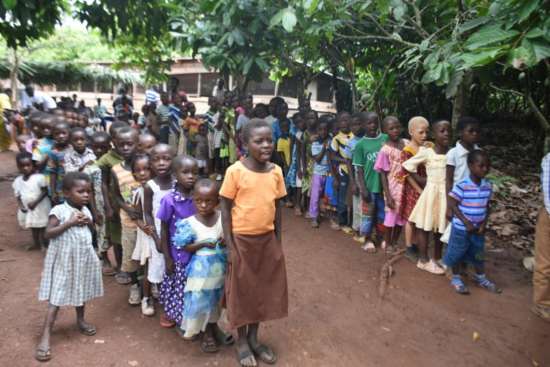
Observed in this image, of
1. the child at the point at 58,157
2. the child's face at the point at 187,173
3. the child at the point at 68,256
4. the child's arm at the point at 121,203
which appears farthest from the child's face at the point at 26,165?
the child's face at the point at 187,173

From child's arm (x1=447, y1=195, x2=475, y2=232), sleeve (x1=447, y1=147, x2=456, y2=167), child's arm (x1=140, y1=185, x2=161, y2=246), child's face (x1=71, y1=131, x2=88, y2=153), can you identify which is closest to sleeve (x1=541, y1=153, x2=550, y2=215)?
child's arm (x1=447, y1=195, x2=475, y2=232)

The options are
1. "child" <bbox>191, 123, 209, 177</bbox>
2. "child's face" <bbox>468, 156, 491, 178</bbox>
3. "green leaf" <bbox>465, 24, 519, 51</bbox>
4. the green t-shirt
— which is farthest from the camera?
"child" <bbox>191, 123, 209, 177</bbox>

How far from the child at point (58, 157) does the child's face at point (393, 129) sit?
3225 millimetres

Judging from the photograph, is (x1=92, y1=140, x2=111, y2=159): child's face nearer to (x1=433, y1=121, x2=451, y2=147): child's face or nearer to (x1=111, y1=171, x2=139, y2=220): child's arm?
(x1=111, y1=171, x2=139, y2=220): child's arm

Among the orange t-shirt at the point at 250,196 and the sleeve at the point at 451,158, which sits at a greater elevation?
the sleeve at the point at 451,158

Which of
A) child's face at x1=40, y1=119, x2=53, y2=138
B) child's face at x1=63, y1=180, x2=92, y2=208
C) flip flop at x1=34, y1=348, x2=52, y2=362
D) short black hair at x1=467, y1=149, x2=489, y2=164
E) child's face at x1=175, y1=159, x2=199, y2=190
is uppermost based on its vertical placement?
child's face at x1=40, y1=119, x2=53, y2=138

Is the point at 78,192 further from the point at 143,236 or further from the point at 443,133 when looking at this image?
the point at 443,133

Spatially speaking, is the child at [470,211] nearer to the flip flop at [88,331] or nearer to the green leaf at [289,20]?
the green leaf at [289,20]

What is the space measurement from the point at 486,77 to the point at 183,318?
265cm

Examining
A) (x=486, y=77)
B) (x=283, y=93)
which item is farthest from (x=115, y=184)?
(x=283, y=93)

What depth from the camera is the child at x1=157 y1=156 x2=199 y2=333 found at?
286 cm

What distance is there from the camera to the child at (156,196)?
10.2ft

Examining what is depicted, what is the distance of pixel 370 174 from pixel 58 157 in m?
3.25

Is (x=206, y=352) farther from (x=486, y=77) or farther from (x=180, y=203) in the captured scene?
(x=486, y=77)
